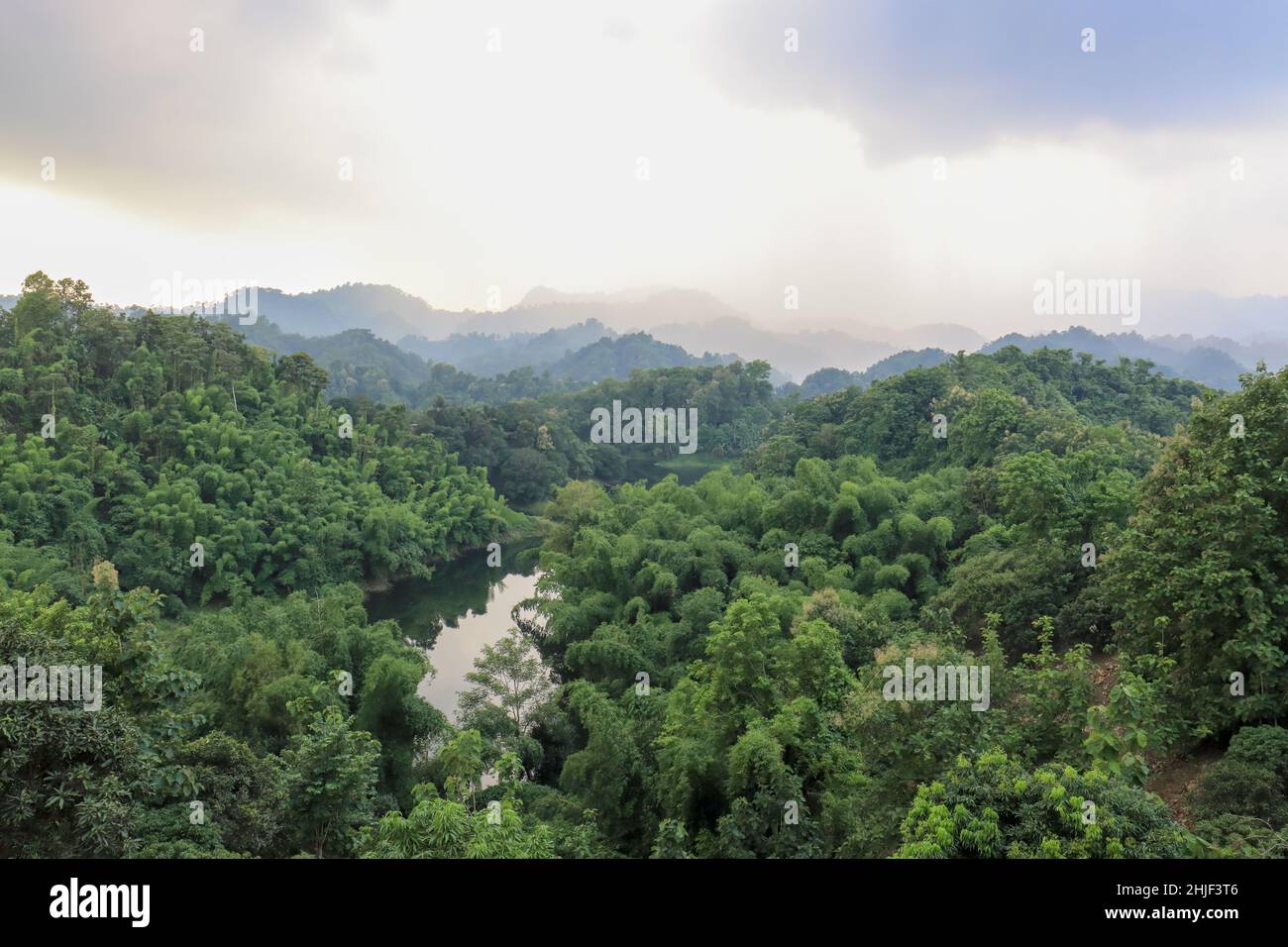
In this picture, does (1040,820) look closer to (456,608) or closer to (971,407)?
(971,407)

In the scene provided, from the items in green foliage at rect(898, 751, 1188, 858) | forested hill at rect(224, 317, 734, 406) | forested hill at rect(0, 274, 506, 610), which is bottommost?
green foliage at rect(898, 751, 1188, 858)

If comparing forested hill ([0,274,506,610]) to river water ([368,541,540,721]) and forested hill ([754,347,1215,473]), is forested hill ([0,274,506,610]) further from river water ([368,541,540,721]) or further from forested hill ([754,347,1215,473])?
forested hill ([754,347,1215,473])

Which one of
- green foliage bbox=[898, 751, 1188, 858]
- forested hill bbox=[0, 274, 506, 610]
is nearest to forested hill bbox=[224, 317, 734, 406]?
forested hill bbox=[0, 274, 506, 610]

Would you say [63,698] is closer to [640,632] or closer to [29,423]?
[640,632]

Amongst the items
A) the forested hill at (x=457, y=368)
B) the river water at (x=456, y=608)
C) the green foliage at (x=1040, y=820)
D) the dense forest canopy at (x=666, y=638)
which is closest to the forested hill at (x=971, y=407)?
Answer: the dense forest canopy at (x=666, y=638)

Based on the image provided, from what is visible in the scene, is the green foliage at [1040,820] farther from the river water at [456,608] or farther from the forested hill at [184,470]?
the forested hill at [184,470]

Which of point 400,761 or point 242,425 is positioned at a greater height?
point 242,425

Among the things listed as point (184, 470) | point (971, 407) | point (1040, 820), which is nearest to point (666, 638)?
point (1040, 820)

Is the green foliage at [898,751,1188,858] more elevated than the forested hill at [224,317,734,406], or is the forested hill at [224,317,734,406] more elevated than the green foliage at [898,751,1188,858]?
the forested hill at [224,317,734,406]
